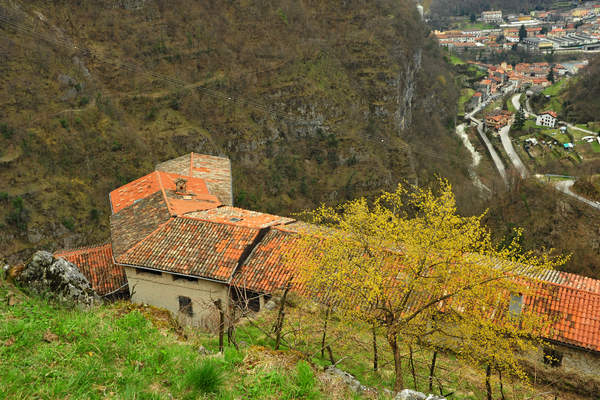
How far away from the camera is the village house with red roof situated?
15.5m

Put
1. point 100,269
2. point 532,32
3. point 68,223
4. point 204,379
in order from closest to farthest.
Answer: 1. point 204,379
2. point 100,269
3. point 68,223
4. point 532,32

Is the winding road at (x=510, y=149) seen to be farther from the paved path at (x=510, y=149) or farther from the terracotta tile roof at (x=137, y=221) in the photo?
the terracotta tile roof at (x=137, y=221)

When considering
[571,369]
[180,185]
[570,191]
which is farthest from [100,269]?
[570,191]

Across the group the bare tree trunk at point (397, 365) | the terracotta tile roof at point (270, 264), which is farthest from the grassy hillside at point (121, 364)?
the terracotta tile roof at point (270, 264)

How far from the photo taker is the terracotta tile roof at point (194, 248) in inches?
725

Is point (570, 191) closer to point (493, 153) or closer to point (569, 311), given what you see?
point (569, 311)

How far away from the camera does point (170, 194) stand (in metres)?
24.0

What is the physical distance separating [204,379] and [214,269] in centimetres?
1204

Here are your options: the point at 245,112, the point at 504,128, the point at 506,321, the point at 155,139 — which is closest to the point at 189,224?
the point at 506,321

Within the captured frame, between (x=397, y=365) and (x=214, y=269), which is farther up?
(x=397, y=365)

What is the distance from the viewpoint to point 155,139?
4841 centimetres

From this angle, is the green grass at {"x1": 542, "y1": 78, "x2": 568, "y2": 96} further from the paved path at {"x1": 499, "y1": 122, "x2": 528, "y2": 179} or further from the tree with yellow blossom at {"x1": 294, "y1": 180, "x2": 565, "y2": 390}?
the tree with yellow blossom at {"x1": 294, "y1": 180, "x2": 565, "y2": 390}

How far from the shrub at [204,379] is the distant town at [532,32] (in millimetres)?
137898

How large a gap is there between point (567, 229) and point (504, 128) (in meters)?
66.3
